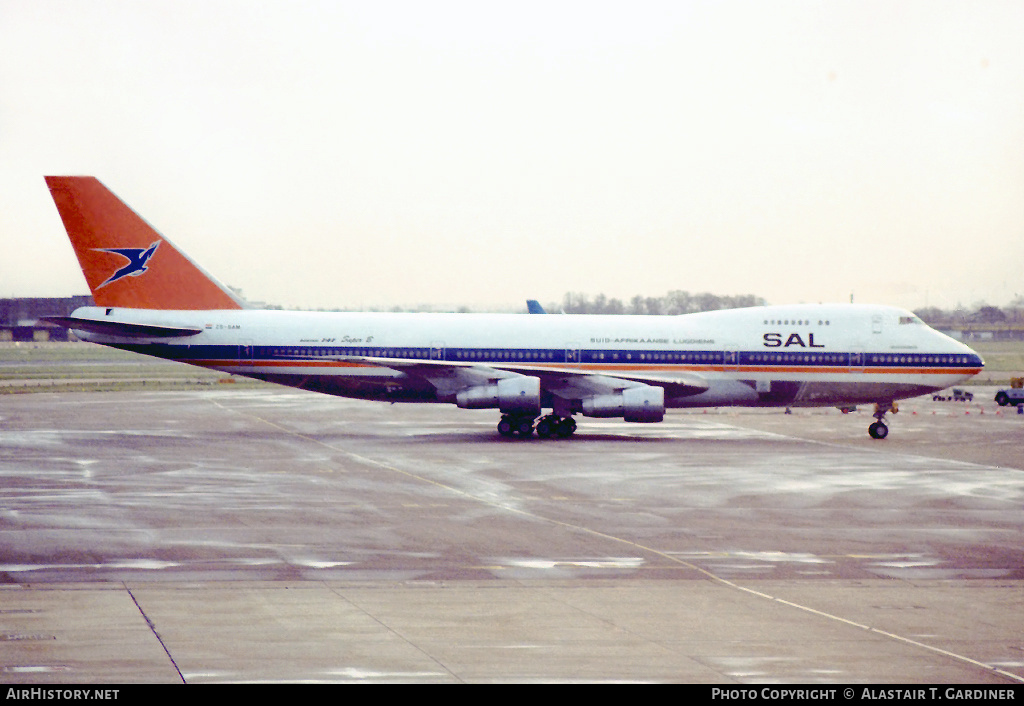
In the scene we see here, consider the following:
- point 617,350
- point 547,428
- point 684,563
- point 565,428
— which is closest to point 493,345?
point 547,428

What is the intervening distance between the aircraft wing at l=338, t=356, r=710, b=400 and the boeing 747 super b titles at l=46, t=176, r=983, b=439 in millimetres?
64

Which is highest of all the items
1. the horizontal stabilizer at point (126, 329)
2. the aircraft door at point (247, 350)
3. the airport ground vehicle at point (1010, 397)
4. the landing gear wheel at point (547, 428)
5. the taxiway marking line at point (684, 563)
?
the horizontal stabilizer at point (126, 329)

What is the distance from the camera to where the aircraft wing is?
41.7 meters

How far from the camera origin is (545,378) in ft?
139

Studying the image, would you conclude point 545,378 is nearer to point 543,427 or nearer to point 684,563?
point 543,427

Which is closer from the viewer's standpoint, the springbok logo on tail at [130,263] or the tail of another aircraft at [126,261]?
the tail of another aircraft at [126,261]

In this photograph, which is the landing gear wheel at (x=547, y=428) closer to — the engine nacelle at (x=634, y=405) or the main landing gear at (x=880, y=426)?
the engine nacelle at (x=634, y=405)

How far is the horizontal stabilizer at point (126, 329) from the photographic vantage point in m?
42.5

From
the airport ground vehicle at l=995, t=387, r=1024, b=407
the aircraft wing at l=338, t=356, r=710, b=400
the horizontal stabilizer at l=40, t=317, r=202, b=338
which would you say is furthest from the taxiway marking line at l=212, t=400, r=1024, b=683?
the airport ground vehicle at l=995, t=387, r=1024, b=407

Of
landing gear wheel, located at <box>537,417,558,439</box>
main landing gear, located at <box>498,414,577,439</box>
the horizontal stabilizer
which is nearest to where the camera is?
the horizontal stabilizer

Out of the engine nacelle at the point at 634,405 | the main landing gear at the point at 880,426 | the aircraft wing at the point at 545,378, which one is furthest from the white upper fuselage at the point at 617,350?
the engine nacelle at the point at 634,405

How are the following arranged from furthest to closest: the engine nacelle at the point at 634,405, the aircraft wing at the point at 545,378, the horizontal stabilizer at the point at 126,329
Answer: the horizontal stabilizer at the point at 126,329 < the aircraft wing at the point at 545,378 < the engine nacelle at the point at 634,405

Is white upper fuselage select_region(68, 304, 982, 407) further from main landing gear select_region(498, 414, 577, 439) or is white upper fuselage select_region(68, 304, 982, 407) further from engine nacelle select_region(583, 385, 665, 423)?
main landing gear select_region(498, 414, 577, 439)

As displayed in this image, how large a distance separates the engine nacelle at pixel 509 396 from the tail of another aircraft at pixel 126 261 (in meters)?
10.5
